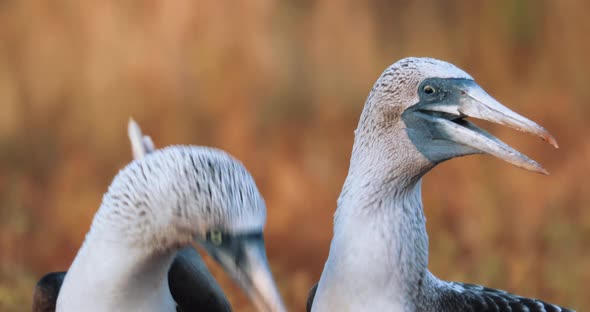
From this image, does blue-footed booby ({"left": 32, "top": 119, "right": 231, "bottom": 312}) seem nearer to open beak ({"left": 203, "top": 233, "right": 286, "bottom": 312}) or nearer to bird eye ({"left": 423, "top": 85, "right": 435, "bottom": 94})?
open beak ({"left": 203, "top": 233, "right": 286, "bottom": 312})

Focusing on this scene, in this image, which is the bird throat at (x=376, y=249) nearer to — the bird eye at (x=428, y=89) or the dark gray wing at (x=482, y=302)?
the dark gray wing at (x=482, y=302)

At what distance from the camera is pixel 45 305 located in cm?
374

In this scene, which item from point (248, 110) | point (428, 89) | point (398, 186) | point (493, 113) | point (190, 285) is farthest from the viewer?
point (248, 110)

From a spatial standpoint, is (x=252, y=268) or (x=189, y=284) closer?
(x=252, y=268)

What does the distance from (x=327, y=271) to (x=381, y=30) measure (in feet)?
10.3

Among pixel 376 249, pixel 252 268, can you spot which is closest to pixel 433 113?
pixel 376 249

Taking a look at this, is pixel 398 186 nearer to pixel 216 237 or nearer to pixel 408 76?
pixel 408 76

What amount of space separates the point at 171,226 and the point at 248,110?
3577mm

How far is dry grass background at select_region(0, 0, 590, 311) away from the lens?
6.31 meters

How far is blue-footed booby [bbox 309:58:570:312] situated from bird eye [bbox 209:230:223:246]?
2.46ft

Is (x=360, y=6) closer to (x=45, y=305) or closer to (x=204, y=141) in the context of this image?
(x=204, y=141)

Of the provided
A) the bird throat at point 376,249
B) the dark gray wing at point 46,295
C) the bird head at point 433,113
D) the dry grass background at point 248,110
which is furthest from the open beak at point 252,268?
the dry grass background at point 248,110

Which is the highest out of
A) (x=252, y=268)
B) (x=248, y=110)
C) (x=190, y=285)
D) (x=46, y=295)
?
(x=252, y=268)

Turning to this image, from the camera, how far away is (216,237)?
9.43 ft
